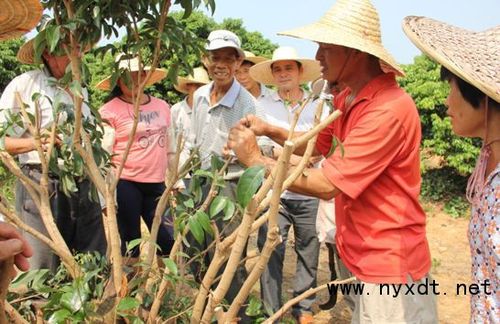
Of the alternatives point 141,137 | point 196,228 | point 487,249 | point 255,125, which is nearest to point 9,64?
point 141,137

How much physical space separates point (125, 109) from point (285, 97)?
1.19 metres

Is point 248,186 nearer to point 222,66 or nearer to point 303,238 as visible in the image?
point 222,66

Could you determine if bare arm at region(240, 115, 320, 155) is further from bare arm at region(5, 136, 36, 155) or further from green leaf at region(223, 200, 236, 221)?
bare arm at region(5, 136, 36, 155)

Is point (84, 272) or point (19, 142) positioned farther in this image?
point (19, 142)

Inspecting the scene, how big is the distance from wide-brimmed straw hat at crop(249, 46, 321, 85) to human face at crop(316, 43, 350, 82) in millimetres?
2102

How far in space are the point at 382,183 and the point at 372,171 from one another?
0.11 m

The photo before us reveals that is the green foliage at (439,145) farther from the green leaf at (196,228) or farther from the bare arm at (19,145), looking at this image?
the green leaf at (196,228)

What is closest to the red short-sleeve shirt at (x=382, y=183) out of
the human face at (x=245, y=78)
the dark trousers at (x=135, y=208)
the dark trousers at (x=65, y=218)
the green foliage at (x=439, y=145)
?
the dark trousers at (x=65, y=218)

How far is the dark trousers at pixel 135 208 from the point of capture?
12.0 ft

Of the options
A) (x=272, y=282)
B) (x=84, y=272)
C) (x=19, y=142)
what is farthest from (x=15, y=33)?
(x=272, y=282)

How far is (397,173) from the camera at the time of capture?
1809mm

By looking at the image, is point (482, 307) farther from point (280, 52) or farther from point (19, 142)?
point (280, 52)

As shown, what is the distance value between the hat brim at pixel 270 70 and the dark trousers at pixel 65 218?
1.79 metres

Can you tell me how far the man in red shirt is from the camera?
5.71ft
